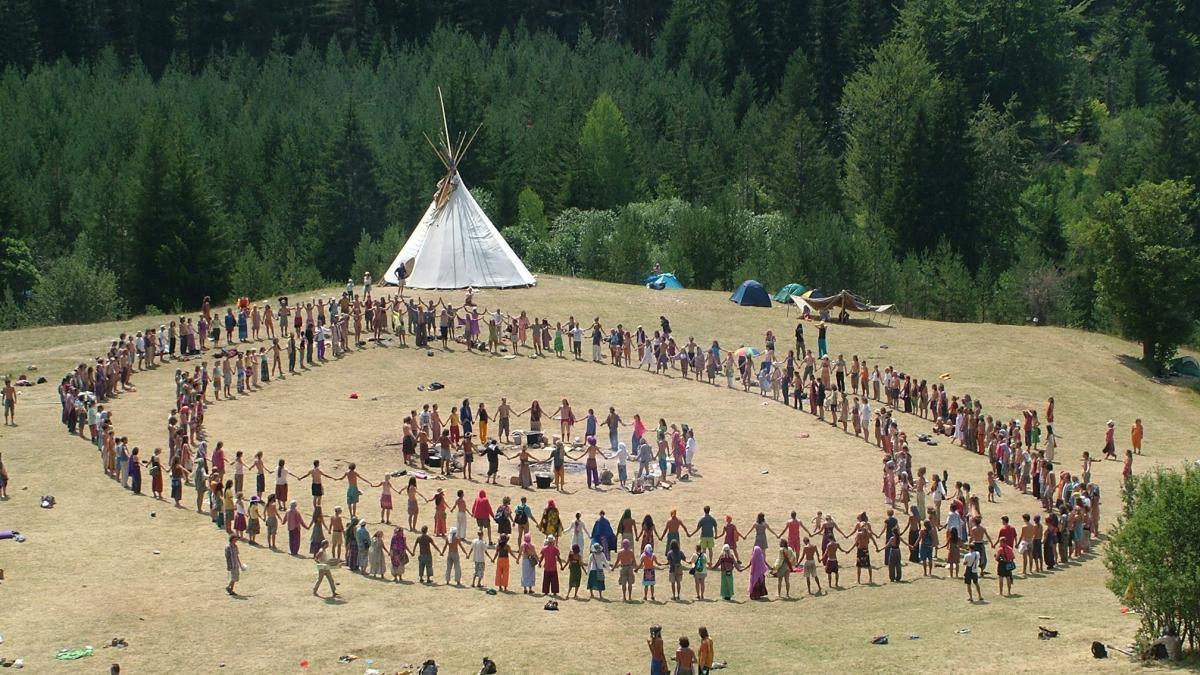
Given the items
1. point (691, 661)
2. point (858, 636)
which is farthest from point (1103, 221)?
point (691, 661)

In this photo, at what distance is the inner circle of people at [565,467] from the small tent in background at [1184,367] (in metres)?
10.1

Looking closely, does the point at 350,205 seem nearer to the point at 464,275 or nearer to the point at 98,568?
the point at 464,275

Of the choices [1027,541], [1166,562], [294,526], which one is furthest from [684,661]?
[1027,541]

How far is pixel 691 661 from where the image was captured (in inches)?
962

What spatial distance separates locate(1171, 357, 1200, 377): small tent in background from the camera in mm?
53719

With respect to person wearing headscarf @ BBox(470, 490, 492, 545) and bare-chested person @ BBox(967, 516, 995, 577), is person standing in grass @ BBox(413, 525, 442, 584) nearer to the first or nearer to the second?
person wearing headscarf @ BBox(470, 490, 492, 545)

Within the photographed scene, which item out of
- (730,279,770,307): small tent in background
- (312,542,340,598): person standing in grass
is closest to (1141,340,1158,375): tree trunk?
(730,279,770,307): small tent in background

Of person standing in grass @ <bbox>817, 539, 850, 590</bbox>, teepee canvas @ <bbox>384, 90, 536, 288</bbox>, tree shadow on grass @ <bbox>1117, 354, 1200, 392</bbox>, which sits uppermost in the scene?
teepee canvas @ <bbox>384, 90, 536, 288</bbox>

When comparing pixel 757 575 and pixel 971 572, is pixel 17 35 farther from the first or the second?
pixel 971 572

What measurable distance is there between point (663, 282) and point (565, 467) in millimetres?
24312

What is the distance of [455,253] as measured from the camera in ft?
188

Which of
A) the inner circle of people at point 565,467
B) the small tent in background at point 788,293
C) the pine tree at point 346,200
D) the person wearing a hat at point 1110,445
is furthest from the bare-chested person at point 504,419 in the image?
the pine tree at point 346,200

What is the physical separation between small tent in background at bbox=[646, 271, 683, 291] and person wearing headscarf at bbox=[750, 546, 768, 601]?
3202 centimetres

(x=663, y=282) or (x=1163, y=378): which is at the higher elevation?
(x=663, y=282)
